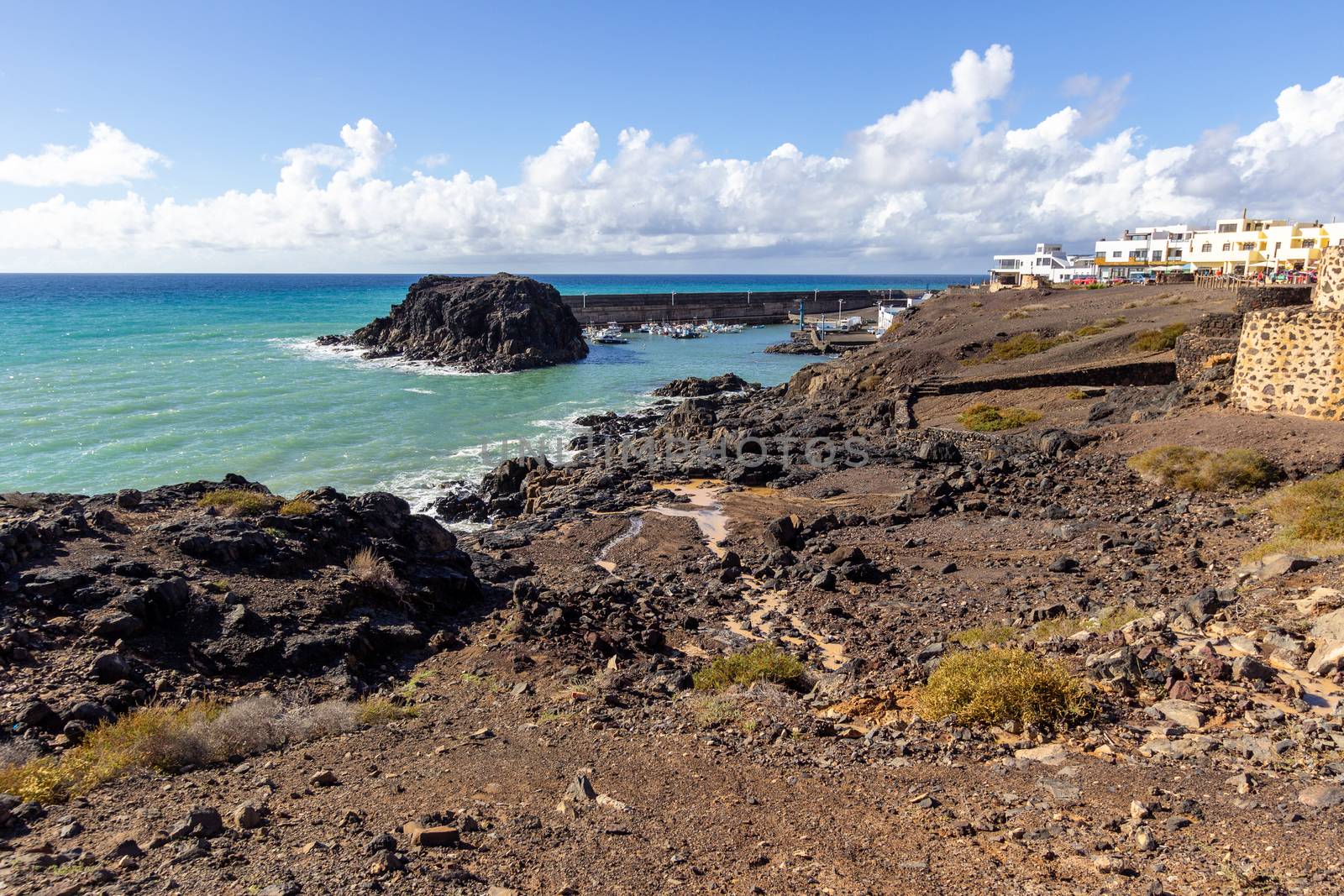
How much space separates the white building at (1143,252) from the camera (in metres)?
72.1

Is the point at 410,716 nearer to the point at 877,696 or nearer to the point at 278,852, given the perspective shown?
the point at 278,852

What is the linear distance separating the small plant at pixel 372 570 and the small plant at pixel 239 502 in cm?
226

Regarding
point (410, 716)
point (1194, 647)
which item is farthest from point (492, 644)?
point (1194, 647)

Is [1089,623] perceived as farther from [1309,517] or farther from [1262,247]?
[1262,247]

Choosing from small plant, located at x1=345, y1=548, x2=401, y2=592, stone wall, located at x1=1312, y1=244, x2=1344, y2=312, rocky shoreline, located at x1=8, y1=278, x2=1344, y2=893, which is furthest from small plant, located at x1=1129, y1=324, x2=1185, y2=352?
Result: small plant, located at x1=345, y1=548, x2=401, y2=592

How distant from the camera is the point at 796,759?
271 inches

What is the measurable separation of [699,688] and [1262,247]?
64.1m

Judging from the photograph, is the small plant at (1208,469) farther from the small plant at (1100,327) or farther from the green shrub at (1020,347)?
the small plant at (1100,327)

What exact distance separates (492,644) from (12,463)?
91.1ft

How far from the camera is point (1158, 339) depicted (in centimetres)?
3064

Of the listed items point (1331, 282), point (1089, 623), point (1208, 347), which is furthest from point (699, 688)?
point (1208, 347)

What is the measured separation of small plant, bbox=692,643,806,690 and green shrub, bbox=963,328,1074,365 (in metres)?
29.3

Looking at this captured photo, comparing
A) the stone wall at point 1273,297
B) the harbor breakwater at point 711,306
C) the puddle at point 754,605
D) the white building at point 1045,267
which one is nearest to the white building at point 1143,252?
the white building at point 1045,267

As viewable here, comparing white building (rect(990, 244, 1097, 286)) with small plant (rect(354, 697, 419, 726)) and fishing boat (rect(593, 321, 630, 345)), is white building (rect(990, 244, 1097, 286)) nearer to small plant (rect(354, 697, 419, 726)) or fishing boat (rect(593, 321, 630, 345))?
fishing boat (rect(593, 321, 630, 345))
